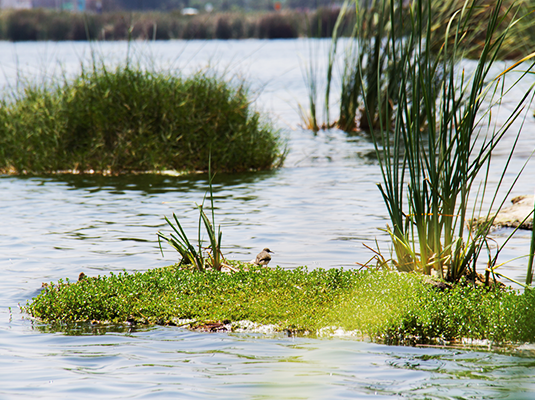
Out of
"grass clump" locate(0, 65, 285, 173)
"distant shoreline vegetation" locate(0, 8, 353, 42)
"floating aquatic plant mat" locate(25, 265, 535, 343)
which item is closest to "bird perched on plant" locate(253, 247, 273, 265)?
"floating aquatic plant mat" locate(25, 265, 535, 343)

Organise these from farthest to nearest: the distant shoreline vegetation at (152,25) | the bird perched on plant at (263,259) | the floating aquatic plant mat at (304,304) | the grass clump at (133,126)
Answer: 1. the distant shoreline vegetation at (152,25)
2. the grass clump at (133,126)
3. the bird perched on plant at (263,259)
4. the floating aquatic plant mat at (304,304)

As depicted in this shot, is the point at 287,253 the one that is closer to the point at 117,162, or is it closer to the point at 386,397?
Answer: the point at 386,397

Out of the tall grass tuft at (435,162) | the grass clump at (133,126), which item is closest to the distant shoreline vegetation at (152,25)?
the grass clump at (133,126)

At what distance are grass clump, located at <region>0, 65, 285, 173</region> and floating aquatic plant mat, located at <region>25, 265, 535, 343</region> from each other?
7.21m

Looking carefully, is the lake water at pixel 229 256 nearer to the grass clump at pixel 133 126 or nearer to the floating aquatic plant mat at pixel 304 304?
the floating aquatic plant mat at pixel 304 304

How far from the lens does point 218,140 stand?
44.9 ft

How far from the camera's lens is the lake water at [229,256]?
14.0 ft

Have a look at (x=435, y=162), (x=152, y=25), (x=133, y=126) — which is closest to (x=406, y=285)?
(x=435, y=162)

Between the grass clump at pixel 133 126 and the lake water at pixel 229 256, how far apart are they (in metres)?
0.57

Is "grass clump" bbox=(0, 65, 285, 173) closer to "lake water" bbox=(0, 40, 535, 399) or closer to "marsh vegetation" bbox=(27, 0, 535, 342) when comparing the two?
"lake water" bbox=(0, 40, 535, 399)

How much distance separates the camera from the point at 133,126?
13.6 metres

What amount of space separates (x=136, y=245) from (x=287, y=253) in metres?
1.84

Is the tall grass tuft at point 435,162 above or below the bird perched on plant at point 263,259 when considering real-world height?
above

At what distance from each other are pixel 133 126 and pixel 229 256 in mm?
6511
